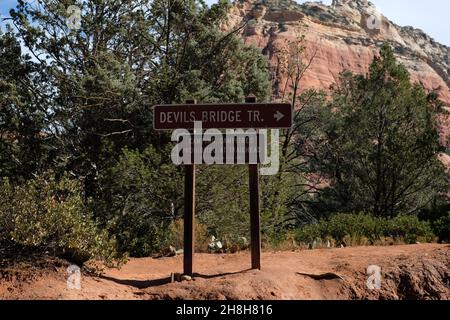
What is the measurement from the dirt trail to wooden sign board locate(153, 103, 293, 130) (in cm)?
219

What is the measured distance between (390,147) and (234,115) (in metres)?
13.0

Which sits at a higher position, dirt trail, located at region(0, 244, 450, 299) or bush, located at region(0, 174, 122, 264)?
bush, located at region(0, 174, 122, 264)

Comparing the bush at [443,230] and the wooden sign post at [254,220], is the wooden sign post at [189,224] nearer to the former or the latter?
the wooden sign post at [254,220]

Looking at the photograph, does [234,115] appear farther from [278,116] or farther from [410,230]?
[410,230]

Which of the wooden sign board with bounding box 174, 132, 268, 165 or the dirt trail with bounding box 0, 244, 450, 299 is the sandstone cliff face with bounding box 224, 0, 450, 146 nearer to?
the dirt trail with bounding box 0, 244, 450, 299

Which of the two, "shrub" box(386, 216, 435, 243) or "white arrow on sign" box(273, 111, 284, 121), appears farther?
"shrub" box(386, 216, 435, 243)

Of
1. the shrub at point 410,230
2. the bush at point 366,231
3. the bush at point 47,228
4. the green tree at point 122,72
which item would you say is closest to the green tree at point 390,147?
the green tree at point 122,72

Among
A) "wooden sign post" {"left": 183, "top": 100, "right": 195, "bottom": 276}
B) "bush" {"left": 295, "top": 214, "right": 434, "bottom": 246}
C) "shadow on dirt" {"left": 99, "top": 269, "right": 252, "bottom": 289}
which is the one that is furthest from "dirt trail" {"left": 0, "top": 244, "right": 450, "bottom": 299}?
"bush" {"left": 295, "top": 214, "right": 434, "bottom": 246}

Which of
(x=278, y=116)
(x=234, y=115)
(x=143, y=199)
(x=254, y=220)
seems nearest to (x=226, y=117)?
(x=234, y=115)

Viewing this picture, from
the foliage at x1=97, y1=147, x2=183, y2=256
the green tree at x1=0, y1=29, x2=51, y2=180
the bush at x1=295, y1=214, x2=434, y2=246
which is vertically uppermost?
the green tree at x1=0, y1=29, x2=51, y2=180

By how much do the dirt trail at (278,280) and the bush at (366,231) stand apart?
2.30 meters

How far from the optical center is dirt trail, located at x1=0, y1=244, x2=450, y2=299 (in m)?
6.77

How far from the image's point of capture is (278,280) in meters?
7.20
